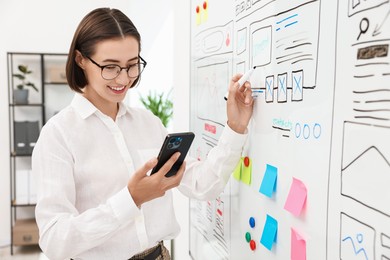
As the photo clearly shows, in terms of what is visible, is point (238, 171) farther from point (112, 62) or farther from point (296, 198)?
point (112, 62)

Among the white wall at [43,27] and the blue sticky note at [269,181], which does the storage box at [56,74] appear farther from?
the blue sticky note at [269,181]

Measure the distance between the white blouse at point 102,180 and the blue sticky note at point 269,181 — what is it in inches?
6.0

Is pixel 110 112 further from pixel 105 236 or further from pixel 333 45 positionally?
pixel 333 45

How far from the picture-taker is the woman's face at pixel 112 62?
103 centimetres

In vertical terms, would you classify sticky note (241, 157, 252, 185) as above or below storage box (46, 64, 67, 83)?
below

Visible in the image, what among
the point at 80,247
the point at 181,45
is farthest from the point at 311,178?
the point at 181,45

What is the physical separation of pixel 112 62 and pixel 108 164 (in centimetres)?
30

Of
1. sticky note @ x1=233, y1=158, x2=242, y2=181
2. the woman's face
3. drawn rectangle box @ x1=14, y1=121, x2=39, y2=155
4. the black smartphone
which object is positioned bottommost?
drawn rectangle box @ x1=14, y1=121, x2=39, y2=155

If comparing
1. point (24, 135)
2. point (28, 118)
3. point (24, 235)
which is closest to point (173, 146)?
point (24, 135)

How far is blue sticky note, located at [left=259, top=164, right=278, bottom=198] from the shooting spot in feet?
3.05

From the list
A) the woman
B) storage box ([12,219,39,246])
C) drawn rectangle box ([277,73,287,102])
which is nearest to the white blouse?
the woman

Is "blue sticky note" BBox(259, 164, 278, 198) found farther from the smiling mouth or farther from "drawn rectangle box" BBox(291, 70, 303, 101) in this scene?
the smiling mouth

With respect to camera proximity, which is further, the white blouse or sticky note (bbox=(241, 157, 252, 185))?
sticky note (bbox=(241, 157, 252, 185))

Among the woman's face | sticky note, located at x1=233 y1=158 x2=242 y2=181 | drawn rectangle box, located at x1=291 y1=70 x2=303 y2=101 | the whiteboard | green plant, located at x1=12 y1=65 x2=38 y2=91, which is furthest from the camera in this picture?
green plant, located at x1=12 y1=65 x2=38 y2=91
